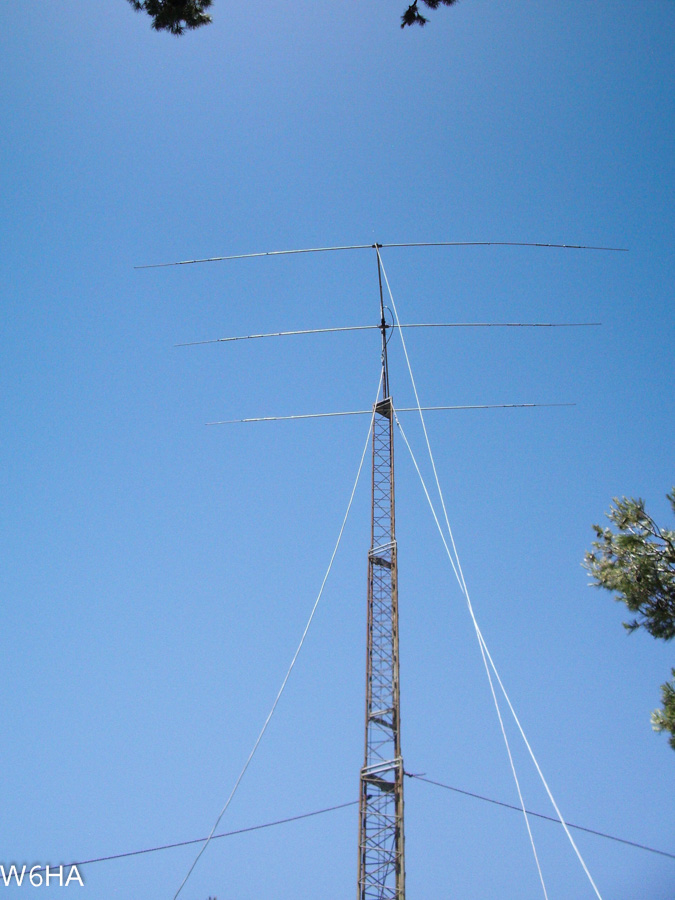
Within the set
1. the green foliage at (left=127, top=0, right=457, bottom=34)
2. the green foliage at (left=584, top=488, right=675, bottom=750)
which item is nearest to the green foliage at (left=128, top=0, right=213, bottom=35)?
the green foliage at (left=127, top=0, right=457, bottom=34)

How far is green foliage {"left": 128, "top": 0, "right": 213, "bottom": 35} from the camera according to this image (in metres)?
10.2

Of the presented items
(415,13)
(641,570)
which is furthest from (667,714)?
(415,13)

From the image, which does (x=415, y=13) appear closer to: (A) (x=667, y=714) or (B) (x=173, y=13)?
(B) (x=173, y=13)

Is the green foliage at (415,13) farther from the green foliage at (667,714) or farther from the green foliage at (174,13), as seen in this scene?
the green foliage at (667,714)

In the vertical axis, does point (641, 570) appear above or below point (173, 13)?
below

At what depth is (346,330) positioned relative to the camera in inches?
772

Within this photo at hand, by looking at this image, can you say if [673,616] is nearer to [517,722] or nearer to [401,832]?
[517,722]

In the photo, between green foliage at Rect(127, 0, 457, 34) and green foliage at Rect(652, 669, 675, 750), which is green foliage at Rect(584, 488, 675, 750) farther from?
green foliage at Rect(127, 0, 457, 34)

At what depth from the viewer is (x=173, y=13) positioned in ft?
33.7

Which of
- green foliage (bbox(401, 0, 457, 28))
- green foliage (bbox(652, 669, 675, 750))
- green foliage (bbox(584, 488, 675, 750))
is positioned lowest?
green foliage (bbox(652, 669, 675, 750))

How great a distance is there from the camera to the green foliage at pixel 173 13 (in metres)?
10.2

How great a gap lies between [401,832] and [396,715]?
2109 millimetres

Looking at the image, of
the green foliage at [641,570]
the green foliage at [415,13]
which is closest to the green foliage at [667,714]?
the green foliage at [641,570]

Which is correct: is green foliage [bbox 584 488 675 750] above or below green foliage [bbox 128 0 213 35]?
below
